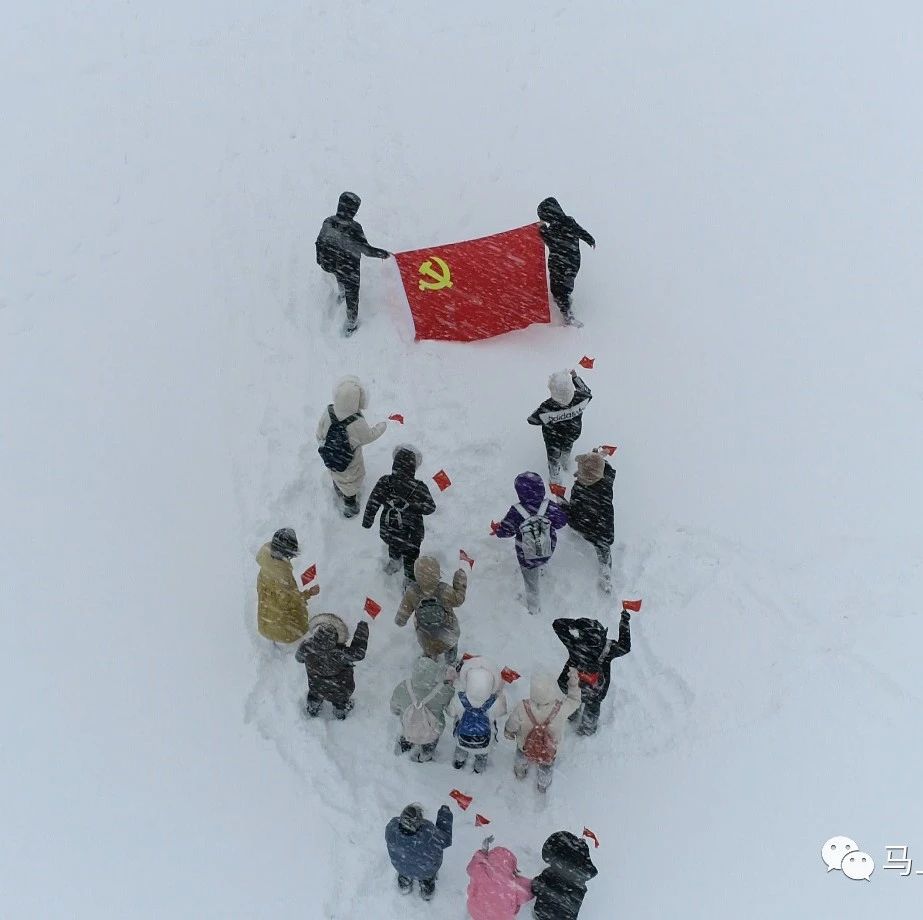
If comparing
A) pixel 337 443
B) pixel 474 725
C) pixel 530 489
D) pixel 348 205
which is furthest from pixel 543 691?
pixel 348 205

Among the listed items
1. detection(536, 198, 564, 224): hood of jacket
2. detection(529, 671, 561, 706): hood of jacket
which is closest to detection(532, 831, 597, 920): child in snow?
detection(529, 671, 561, 706): hood of jacket

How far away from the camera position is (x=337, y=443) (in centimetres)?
801

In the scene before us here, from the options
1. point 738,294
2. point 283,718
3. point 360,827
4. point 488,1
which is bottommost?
point 360,827

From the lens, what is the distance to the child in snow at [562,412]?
26.8ft

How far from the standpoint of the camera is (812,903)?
6527 millimetres

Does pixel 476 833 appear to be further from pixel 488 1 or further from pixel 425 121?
pixel 488 1

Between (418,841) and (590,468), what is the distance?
10.3ft

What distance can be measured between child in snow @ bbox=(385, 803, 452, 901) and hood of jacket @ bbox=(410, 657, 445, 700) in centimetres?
92

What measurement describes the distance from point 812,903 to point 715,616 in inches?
90.1

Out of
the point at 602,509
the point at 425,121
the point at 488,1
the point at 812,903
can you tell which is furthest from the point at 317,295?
the point at 812,903

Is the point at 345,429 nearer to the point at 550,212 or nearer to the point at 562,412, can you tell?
the point at 562,412

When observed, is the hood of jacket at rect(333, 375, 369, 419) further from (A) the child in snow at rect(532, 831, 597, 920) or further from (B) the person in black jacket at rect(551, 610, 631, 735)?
(A) the child in snow at rect(532, 831, 597, 920)

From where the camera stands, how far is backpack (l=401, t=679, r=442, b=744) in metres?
6.96

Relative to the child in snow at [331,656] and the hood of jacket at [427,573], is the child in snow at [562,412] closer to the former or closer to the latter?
the hood of jacket at [427,573]
